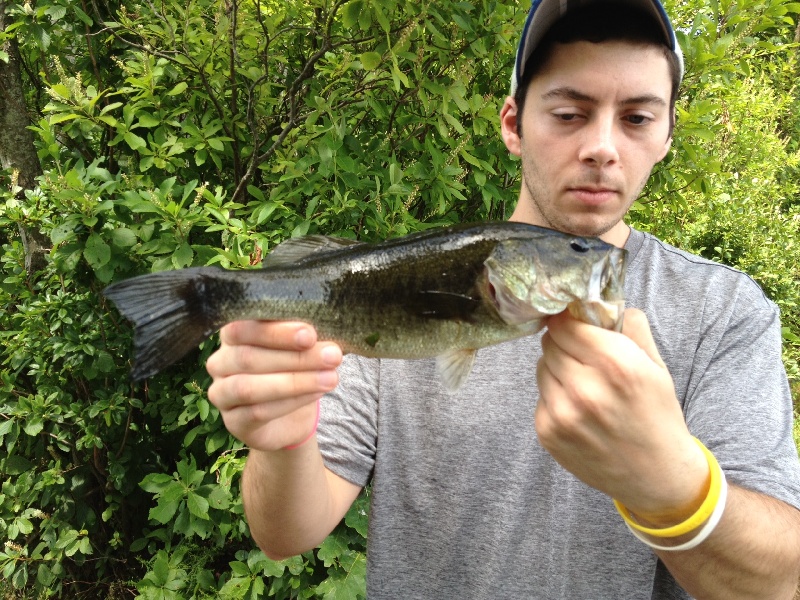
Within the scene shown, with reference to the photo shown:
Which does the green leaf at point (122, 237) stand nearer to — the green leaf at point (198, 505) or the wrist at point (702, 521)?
the green leaf at point (198, 505)

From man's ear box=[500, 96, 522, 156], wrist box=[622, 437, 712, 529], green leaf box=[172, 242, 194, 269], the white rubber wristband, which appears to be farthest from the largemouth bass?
green leaf box=[172, 242, 194, 269]

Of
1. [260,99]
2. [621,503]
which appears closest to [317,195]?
[260,99]

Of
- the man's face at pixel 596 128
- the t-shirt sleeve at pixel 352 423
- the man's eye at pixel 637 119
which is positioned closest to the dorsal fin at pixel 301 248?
the t-shirt sleeve at pixel 352 423

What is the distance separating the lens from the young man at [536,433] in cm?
169

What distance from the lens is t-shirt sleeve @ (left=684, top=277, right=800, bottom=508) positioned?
5.43ft

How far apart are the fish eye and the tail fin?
0.87 m

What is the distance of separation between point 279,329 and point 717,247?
19.0ft

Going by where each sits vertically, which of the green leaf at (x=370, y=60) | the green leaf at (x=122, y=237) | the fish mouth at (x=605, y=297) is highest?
the green leaf at (x=370, y=60)

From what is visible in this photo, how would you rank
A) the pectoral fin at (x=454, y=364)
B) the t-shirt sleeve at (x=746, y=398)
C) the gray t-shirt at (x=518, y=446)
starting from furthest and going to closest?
the gray t-shirt at (x=518, y=446) < the t-shirt sleeve at (x=746, y=398) < the pectoral fin at (x=454, y=364)

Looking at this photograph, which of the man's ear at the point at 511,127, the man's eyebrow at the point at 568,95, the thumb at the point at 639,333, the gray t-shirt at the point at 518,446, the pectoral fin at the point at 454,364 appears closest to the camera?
the thumb at the point at 639,333

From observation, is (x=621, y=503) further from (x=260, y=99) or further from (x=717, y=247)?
(x=717, y=247)

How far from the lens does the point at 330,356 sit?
1384 millimetres

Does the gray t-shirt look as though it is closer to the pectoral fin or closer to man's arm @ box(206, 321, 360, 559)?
man's arm @ box(206, 321, 360, 559)

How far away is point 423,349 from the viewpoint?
1490 millimetres
